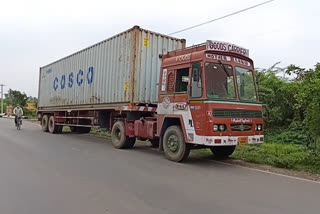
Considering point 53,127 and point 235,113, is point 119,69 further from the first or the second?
point 53,127

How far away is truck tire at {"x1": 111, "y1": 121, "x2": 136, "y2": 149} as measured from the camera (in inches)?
471

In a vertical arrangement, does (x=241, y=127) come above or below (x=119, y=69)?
below

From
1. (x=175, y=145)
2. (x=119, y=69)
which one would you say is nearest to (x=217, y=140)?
(x=175, y=145)

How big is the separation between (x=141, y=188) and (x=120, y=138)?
6143 millimetres

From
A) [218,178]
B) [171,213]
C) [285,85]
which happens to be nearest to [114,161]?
[218,178]

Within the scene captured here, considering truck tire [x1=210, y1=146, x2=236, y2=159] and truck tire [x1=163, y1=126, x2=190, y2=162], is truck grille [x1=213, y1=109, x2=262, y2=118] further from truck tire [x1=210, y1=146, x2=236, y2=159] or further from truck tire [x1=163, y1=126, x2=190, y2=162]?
truck tire [x1=210, y1=146, x2=236, y2=159]

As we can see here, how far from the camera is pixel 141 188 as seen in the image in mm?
6137

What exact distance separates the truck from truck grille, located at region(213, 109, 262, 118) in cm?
3

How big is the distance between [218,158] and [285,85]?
29.0 ft

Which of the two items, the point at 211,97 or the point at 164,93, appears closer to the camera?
the point at 211,97

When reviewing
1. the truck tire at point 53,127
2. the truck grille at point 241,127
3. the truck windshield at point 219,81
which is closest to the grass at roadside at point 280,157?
the truck grille at point 241,127

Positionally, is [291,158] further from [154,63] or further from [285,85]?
[285,85]

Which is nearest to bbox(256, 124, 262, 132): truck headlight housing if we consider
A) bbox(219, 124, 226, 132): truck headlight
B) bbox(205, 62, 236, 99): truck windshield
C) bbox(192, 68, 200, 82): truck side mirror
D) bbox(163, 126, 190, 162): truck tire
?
bbox(205, 62, 236, 99): truck windshield

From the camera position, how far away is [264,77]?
1881cm
